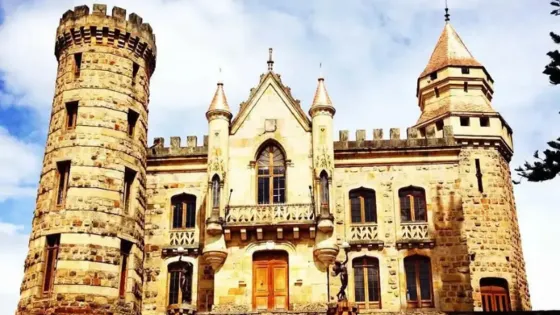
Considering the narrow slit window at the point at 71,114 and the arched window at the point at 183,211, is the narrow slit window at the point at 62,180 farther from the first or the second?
the arched window at the point at 183,211

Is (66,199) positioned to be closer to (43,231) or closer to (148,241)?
(43,231)

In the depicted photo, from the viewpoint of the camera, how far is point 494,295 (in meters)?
29.8

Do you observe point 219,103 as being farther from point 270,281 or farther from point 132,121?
point 270,281

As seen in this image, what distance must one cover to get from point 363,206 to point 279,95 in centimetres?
661

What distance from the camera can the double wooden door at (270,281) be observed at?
93.0 ft

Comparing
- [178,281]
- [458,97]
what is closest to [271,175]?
[178,281]

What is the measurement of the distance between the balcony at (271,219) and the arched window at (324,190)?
2.01 feet

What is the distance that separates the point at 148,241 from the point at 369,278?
1021 cm

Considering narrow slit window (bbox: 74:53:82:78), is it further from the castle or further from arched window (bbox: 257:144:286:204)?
arched window (bbox: 257:144:286:204)

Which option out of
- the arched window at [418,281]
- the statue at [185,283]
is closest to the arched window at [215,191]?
the statue at [185,283]

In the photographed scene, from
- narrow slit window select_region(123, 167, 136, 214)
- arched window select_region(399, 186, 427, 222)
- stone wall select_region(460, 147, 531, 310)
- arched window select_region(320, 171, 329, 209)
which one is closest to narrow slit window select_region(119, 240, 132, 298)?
narrow slit window select_region(123, 167, 136, 214)

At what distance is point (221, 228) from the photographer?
94.0 ft

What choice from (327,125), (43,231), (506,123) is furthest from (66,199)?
(506,123)

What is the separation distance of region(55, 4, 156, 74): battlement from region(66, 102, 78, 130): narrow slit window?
2840 mm
